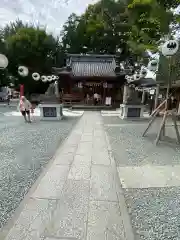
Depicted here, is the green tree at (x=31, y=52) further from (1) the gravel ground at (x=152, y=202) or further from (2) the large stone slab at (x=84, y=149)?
(1) the gravel ground at (x=152, y=202)

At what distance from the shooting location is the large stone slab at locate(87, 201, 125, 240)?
95.3 inches

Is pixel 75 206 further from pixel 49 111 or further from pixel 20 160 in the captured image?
pixel 49 111

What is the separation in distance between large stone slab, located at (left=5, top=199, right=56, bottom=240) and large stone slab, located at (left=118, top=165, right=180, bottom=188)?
146 cm

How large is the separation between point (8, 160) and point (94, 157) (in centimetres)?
210

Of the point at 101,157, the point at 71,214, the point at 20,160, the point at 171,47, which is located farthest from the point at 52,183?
the point at 171,47

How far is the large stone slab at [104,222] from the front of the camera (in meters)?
2.42

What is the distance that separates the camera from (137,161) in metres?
5.01

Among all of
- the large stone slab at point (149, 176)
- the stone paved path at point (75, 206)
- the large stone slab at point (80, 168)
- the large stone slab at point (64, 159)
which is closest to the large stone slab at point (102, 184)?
the stone paved path at point (75, 206)

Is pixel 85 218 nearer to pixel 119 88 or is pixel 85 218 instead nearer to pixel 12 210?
pixel 12 210

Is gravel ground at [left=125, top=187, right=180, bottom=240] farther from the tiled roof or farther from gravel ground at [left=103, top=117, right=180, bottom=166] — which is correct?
the tiled roof

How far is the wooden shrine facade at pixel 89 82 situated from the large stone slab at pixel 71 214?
18505 millimetres

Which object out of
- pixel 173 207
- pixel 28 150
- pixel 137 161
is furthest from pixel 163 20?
pixel 173 207

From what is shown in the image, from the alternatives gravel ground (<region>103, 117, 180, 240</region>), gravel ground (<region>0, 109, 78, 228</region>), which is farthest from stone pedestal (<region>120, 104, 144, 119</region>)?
gravel ground (<region>103, 117, 180, 240</region>)

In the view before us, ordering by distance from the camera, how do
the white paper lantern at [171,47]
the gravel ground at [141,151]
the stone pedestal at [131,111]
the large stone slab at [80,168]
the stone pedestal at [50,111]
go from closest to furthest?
the large stone slab at [80,168], the gravel ground at [141,151], the white paper lantern at [171,47], the stone pedestal at [50,111], the stone pedestal at [131,111]
